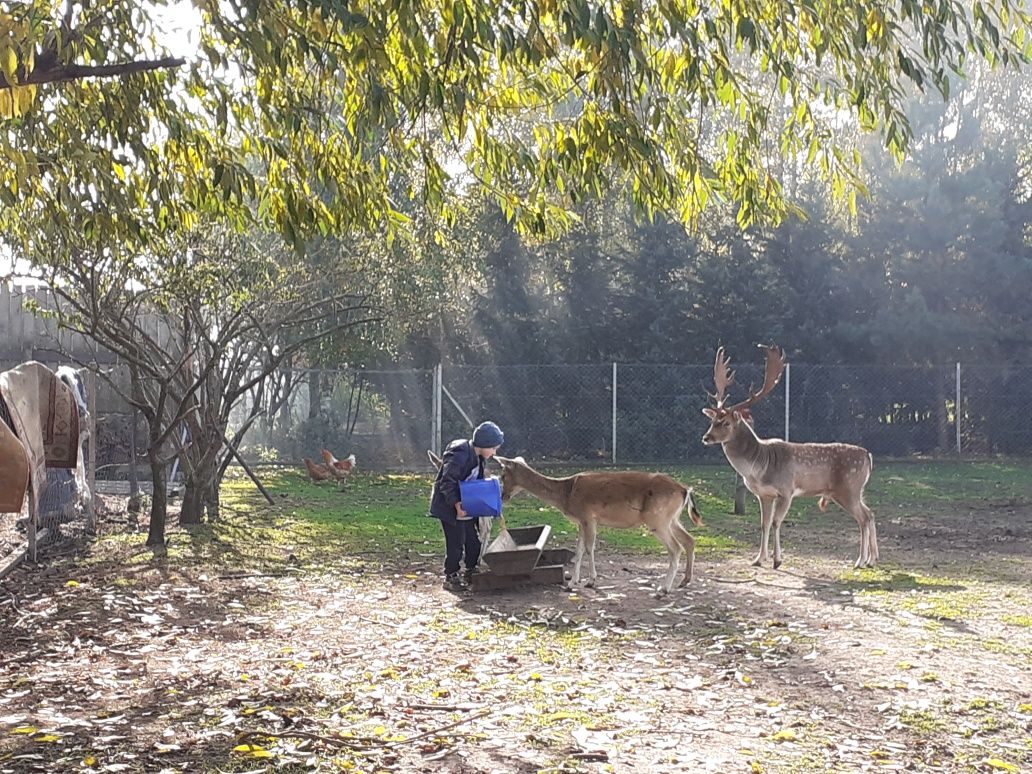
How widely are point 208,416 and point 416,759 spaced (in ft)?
29.0

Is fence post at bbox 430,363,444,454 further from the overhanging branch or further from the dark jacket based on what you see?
the overhanging branch

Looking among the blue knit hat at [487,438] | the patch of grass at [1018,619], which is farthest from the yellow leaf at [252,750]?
the patch of grass at [1018,619]

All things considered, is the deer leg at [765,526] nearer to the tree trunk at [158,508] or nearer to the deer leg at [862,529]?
the deer leg at [862,529]

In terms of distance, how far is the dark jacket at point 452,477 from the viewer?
30.1 ft

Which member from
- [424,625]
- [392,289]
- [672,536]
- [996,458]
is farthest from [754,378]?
[424,625]

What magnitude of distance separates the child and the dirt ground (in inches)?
9.8

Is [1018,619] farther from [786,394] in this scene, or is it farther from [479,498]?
[786,394]

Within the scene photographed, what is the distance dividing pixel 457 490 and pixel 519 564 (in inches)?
30.4

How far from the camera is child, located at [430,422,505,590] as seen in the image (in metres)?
9.19

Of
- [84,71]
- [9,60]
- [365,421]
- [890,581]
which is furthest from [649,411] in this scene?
[9,60]

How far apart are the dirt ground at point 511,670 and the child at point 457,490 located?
25 centimetres

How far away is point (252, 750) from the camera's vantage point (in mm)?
4895

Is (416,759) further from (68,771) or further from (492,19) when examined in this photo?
(492,19)

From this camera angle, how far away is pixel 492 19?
5.22 m
